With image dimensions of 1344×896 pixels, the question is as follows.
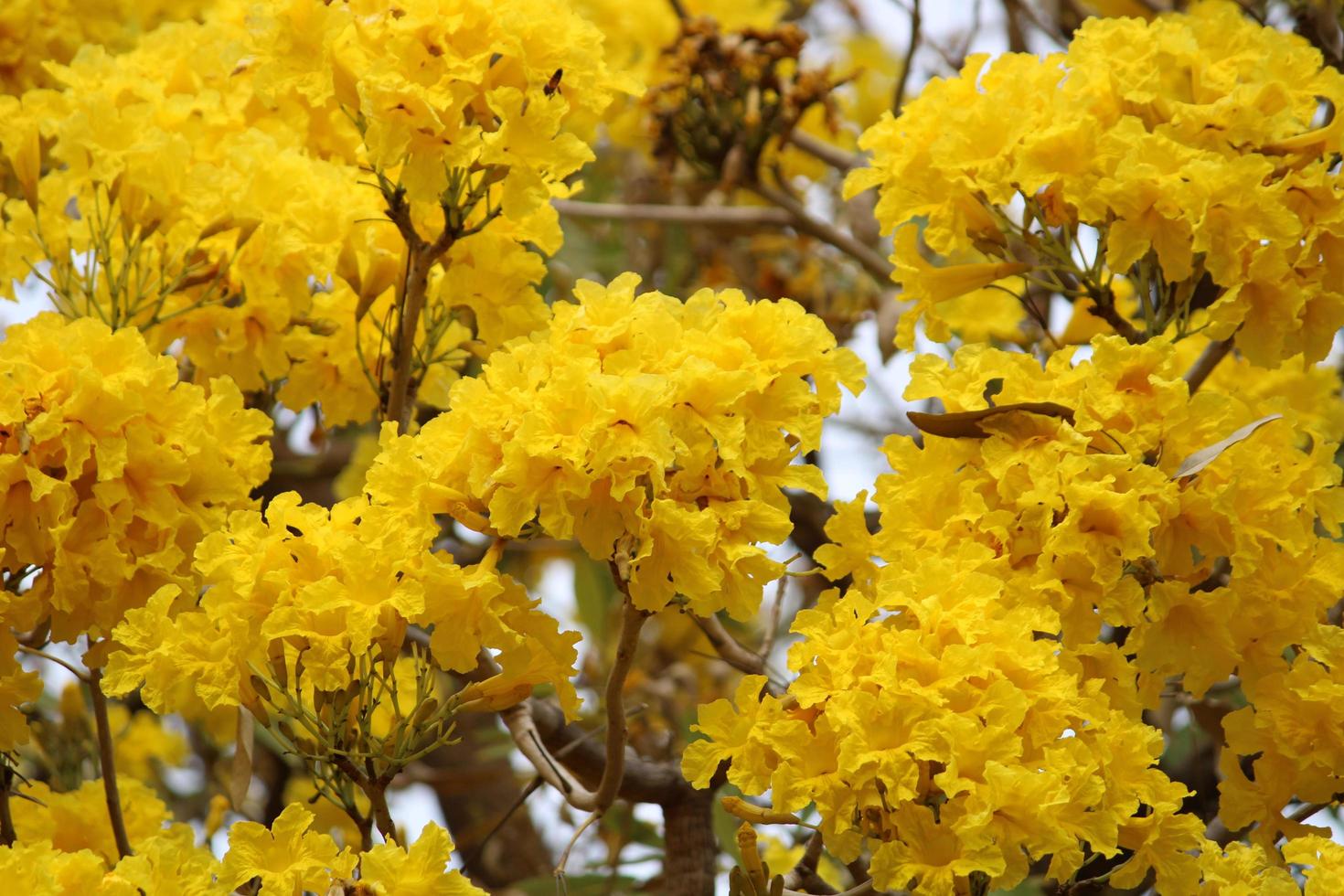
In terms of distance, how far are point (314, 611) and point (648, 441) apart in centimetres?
49

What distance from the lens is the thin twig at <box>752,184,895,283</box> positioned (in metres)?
3.75

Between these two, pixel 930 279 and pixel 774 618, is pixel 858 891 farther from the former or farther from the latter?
pixel 930 279

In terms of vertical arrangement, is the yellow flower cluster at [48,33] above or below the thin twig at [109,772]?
above

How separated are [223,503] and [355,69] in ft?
2.25

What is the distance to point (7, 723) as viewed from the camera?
94.0 inches

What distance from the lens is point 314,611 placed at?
2021 mm

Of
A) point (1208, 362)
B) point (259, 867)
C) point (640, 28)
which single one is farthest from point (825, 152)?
point (259, 867)

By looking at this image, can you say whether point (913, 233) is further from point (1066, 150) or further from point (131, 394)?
point (131, 394)

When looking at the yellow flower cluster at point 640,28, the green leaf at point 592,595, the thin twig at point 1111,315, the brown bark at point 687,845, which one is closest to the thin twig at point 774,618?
the brown bark at point 687,845

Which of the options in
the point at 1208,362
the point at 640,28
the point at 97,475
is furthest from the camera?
the point at 640,28

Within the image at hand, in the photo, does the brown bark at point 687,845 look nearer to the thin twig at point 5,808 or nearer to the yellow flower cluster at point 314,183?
the yellow flower cluster at point 314,183

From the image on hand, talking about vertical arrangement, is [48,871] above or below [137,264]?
below

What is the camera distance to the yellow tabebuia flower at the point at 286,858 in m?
2.07

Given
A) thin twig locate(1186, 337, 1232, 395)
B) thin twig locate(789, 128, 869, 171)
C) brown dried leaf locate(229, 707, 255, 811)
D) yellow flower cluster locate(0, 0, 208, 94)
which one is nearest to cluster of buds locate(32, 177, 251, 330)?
brown dried leaf locate(229, 707, 255, 811)
